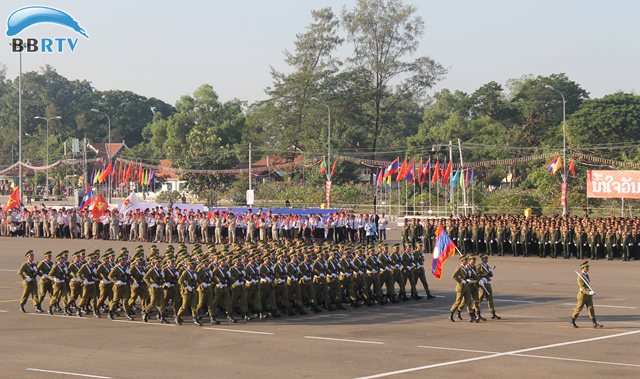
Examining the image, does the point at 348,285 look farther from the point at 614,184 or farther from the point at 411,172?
the point at 411,172

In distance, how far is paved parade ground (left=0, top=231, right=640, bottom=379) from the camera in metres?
9.99

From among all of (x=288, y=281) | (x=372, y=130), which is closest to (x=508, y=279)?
(x=288, y=281)

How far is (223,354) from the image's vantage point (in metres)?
11.1

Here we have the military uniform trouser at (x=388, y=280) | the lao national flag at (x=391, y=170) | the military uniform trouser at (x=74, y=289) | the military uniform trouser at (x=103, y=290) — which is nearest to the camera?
the military uniform trouser at (x=103, y=290)

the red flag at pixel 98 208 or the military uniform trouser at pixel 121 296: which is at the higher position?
the red flag at pixel 98 208

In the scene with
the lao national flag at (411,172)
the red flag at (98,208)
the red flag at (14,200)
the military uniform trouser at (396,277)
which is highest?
the lao national flag at (411,172)

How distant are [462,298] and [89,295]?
8.28m

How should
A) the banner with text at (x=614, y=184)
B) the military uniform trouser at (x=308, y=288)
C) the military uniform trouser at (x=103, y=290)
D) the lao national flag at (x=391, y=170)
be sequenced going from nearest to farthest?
the military uniform trouser at (x=103, y=290)
the military uniform trouser at (x=308, y=288)
the banner with text at (x=614, y=184)
the lao national flag at (x=391, y=170)

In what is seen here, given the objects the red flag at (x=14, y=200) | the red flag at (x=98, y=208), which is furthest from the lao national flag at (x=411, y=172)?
the red flag at (x=14, y=200)

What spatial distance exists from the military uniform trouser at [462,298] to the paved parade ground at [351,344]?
0.36 metres

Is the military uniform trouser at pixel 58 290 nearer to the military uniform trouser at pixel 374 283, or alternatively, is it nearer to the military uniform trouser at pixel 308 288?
the military uniform trouser at pixel 308 288

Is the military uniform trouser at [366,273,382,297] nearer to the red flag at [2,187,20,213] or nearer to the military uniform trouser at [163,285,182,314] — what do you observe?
the military uniform trouser at [163,285,182,314]

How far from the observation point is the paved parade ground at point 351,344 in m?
9.99

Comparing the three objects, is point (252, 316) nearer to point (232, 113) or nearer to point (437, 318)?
point (437, 318)
